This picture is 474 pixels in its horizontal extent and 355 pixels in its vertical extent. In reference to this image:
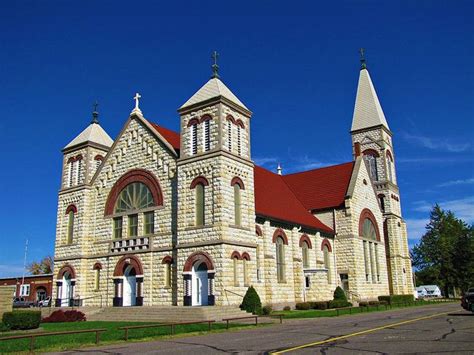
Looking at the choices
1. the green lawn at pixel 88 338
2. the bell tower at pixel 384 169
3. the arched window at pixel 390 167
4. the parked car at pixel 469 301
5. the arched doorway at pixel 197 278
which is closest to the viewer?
the green lawn at pixel 88 338

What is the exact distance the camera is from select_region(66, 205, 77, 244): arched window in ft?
125

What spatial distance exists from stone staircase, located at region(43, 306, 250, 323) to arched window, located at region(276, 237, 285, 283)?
26.7ft

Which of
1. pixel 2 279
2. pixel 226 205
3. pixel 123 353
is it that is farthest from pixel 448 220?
pixel 123 353

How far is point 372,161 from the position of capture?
53812 millimetres

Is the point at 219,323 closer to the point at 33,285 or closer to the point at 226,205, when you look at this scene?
the point at 226,205

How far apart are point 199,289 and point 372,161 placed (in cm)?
3046

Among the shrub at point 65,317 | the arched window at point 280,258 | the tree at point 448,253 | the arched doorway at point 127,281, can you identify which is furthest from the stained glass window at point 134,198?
the tree at point 448,253

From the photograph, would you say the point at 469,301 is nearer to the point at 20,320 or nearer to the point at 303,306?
the point at 303,306

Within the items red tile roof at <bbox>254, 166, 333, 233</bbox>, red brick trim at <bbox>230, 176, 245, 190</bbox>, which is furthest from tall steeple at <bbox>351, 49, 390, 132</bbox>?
red brick trim at <bbox>230, 176, 245, 190</bbox>

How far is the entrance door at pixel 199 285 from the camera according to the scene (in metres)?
29.7

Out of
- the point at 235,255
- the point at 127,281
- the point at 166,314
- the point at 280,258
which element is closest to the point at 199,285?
the point at 235,255

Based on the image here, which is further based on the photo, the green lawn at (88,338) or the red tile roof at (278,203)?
the red tile roof at (278,203)

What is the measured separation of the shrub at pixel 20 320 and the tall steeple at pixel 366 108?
41.7 meters

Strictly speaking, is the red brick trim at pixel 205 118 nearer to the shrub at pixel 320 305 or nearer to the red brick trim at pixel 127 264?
the red brick trim at pixel 127 264
